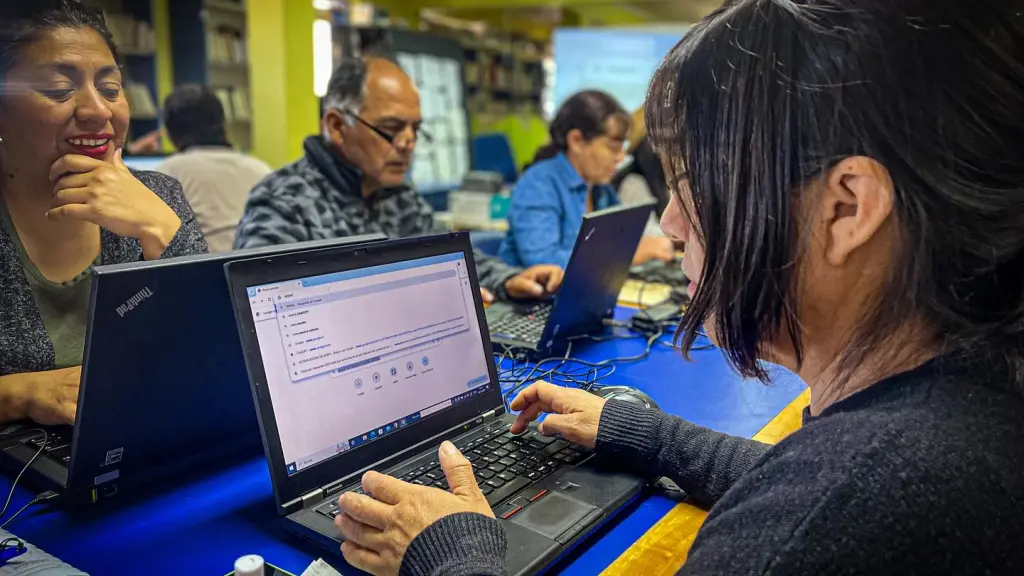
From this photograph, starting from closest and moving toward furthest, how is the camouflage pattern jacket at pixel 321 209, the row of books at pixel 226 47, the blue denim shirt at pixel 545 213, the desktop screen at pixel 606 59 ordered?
1. the camouflage pattern jacket at pixel 321 209
2. the blue denim shirt at pixel 545 213
3. the row of books at pixel 226 47
4. the desktop screen at pixel 606 59

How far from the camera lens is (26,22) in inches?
37.9

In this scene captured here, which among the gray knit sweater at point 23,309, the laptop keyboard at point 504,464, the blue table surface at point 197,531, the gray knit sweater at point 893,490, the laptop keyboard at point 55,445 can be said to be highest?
the gray knit sweater at point 23,309

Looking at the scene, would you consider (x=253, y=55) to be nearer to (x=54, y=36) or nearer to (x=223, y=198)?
(x=223, y=198)

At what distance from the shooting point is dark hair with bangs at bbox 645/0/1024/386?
1.87 feet

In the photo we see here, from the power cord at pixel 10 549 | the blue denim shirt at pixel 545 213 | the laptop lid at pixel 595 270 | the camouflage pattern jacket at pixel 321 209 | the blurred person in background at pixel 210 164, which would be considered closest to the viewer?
the power cord at pixel 10 549

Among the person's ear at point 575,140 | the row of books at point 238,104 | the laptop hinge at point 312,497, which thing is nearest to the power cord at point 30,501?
the laptop hinge at point 312,497

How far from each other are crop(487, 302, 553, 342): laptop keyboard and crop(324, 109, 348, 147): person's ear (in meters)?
0.74

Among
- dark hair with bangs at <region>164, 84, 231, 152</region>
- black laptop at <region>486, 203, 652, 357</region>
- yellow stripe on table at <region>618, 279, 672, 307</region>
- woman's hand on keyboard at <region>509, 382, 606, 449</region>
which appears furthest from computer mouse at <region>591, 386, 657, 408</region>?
dark hair with bangs at <region>164, 84, 231, 152</region>

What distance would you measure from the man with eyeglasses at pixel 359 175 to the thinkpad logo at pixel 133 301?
104 centimetres

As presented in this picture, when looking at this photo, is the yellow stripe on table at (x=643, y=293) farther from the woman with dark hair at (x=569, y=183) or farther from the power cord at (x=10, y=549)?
the power cord at (x=10, y=549)

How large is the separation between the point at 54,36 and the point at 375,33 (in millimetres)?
4928

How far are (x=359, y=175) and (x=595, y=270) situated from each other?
797 millimetres

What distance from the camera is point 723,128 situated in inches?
26.0

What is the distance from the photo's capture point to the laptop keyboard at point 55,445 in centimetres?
91
